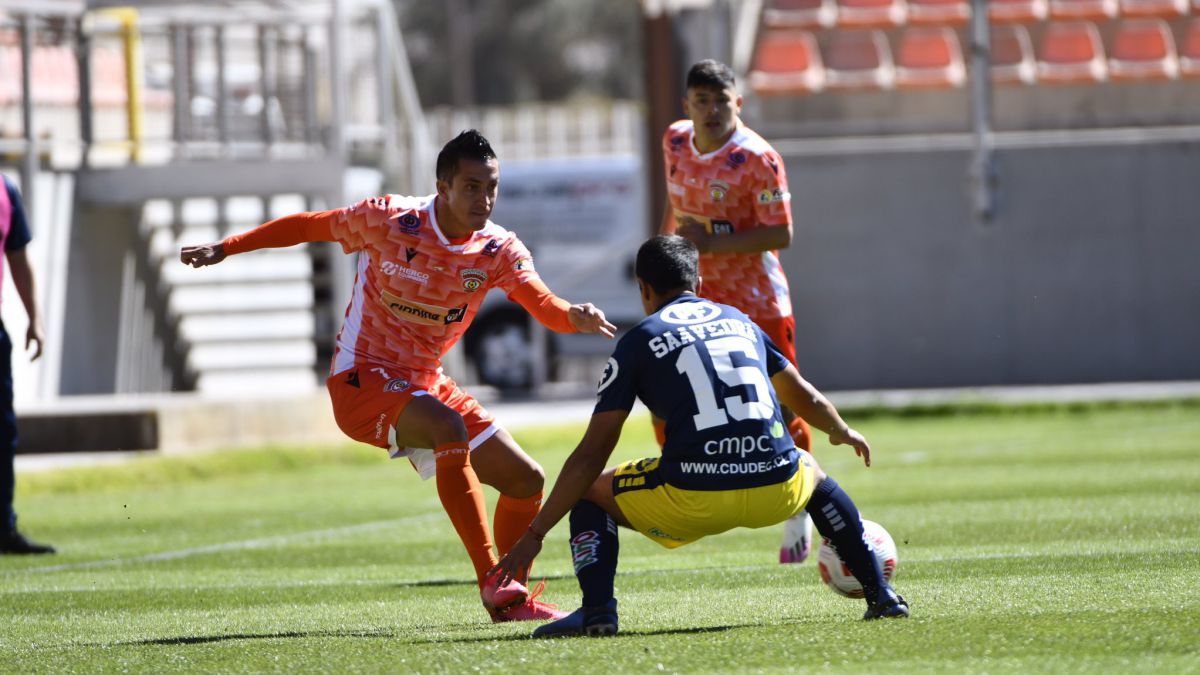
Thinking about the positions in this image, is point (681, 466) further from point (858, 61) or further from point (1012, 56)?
point (1012, 56)

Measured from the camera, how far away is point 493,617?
6406 mm

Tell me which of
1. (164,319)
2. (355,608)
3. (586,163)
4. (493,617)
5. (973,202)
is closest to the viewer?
(493,617)

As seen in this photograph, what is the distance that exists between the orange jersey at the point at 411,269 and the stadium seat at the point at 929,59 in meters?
17.3

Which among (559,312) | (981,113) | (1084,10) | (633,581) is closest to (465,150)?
(559,312)

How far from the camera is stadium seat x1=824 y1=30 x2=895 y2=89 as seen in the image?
23406 mm

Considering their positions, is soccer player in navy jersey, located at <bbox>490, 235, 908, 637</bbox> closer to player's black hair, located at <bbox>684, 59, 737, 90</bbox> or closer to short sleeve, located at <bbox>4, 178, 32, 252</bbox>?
player's black hair, located at <bbox>684, 59, 737, 90</bbox>

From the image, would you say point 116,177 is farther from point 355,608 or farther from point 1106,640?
point 1106,640

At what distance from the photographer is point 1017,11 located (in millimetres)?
24625

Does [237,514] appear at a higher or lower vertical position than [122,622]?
lower

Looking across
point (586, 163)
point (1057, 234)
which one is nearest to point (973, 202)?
point (1057, 234)

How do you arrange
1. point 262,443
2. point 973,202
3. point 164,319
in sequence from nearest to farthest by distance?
point 262,443 < point 164,319 < point 973,202

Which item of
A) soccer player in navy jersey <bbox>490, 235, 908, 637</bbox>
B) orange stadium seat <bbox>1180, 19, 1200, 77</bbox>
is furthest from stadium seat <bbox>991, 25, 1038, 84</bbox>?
soccer player in navy jersey <bbox>490, 235, 908, 637</bbox>

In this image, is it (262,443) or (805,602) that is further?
(262,443)

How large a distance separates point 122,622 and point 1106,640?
11.6ft
